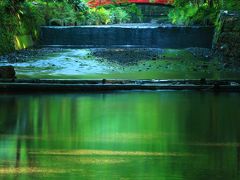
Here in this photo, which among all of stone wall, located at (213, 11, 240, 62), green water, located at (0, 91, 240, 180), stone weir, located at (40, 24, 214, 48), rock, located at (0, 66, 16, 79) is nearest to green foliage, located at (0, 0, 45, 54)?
stone weir, located at (40, 24, 214, 48)

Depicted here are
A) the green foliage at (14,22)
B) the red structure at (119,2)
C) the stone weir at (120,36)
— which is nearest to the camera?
the green foliage at (14,22)

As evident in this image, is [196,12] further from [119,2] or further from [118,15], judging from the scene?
[119,2]

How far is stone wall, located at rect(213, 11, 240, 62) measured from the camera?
854 inches

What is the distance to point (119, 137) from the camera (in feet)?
25.3

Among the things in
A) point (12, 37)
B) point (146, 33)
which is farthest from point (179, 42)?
point (12, 37)

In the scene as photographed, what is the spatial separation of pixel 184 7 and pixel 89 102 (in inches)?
882

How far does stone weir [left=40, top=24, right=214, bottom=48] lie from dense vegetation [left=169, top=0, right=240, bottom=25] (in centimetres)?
134

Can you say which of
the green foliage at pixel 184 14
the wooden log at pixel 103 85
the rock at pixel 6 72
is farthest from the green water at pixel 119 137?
the green foliage at pixel 184 14

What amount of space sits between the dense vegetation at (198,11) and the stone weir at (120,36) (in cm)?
134

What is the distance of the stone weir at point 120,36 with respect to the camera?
29453mm

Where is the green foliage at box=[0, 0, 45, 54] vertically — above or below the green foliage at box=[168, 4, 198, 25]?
above

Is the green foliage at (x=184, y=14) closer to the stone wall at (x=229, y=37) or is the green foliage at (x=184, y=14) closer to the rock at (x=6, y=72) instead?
the stone wall at (x=229, y=37)

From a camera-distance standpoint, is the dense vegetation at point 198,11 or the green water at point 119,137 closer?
the green water at point 119,137

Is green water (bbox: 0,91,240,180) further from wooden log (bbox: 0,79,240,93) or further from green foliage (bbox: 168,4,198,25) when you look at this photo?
green foliage (bbox: 168,4,198,25)
